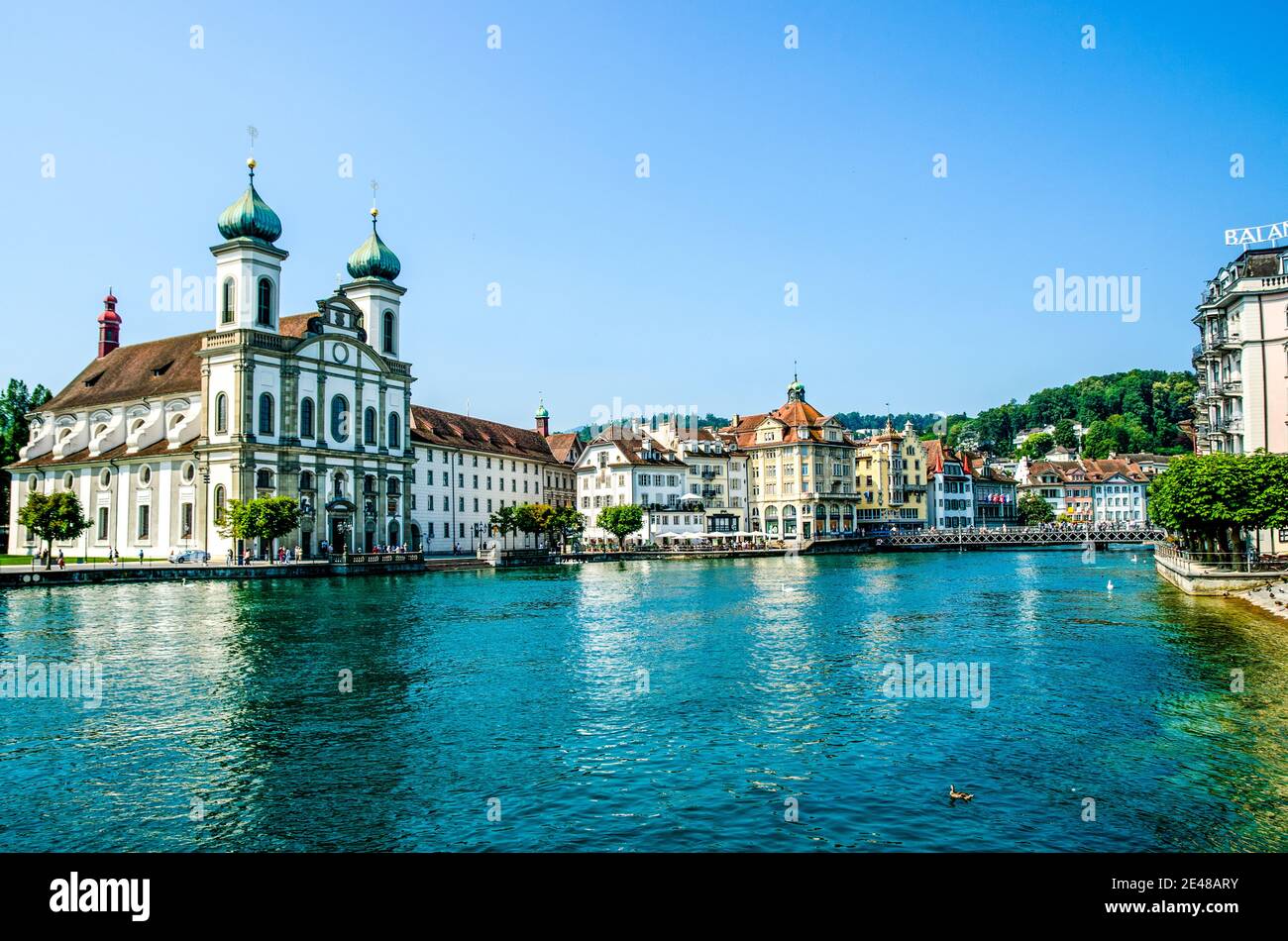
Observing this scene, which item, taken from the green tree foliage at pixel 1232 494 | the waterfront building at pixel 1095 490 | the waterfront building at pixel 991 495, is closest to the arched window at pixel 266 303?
the green tree foliage at pixel 1232 494

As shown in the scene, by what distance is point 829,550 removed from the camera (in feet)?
385

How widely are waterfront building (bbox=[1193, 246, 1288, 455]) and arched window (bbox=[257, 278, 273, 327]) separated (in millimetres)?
64371

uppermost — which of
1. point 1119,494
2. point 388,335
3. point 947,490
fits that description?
point 388,335

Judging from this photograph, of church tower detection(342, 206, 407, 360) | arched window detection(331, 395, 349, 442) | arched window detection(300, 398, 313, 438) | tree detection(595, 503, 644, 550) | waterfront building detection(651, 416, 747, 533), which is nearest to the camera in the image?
arched window detection(300, 398, 313, 438)

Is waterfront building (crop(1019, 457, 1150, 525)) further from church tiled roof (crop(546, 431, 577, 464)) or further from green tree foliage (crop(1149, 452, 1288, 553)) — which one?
green tree foliage (crop(1149, 452, 1288, 553))

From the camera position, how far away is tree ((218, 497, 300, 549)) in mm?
64562

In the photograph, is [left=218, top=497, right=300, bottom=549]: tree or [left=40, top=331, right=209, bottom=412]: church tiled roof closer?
[left=218, top=497, right=300, bottom=549]: tree

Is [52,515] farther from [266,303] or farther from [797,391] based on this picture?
[797,391]

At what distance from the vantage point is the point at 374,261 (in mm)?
85625

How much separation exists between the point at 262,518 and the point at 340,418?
1512 cm

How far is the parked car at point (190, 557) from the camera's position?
221ft

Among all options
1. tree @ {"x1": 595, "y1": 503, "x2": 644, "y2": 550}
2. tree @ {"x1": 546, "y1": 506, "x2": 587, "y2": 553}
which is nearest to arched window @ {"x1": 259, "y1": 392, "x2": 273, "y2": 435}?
tree @ {"x1": 546, "y1": 506, "x2": 587, "y2": 553}

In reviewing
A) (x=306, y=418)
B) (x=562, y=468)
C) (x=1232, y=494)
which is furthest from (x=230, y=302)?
(x=1232, y=494)
